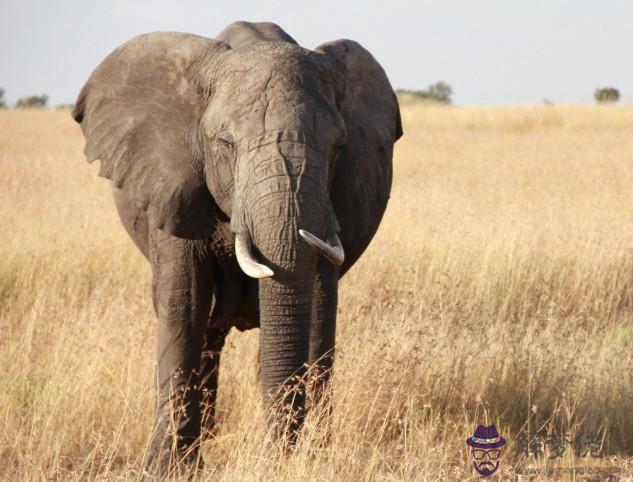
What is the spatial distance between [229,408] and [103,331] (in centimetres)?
113

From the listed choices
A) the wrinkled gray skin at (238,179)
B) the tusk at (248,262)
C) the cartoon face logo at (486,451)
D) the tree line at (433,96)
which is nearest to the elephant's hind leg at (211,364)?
the wrinkled gray skin at (238,179)

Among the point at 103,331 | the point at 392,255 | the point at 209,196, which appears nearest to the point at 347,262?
the point at 209,196

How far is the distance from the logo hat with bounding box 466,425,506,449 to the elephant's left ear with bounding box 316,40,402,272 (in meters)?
1.17

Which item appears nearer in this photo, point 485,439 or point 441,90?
point 485,439

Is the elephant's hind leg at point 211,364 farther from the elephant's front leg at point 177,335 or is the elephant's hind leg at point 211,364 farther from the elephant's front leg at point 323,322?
the elephant's front leg at point 323,322

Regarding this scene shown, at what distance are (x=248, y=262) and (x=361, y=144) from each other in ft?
4.56

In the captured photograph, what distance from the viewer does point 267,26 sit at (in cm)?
548

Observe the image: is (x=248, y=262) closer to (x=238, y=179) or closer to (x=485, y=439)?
(x=238, y=179)

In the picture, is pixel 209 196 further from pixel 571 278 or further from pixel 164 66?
pixel 571 278

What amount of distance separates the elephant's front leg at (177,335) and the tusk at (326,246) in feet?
3.22

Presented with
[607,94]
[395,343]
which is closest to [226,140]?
[395,343]

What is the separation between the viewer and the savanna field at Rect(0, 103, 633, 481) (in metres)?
5.73

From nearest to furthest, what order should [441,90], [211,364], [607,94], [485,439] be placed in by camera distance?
1. [485,439]
2. [211,364]
3. [607,94]
4. [441,90]

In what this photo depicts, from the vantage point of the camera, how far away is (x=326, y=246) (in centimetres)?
438
